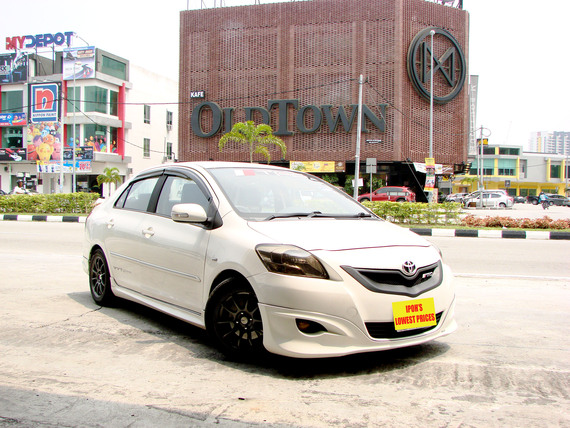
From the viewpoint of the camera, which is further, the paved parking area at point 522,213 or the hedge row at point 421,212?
the paved parking area at point 522,213

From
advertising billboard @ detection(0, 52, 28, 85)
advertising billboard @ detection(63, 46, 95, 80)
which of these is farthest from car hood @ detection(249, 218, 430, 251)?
advertising billboard @ detection(0, 52, 28, 85)

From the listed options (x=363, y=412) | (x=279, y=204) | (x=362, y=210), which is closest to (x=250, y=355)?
(x=363, y=412)

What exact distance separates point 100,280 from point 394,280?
11.0 ft

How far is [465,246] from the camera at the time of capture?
11.8 metres

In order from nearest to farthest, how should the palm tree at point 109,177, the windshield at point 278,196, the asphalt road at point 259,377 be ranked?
the asphalt road at point 259,377 → the windshield at point 278,196 → the palm tree at point 109,177

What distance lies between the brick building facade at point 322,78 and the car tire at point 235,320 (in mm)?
36885

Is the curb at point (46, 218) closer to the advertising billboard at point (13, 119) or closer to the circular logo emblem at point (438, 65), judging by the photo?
the circular logo emblem at point (438, 65)

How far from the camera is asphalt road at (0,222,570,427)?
281 cm

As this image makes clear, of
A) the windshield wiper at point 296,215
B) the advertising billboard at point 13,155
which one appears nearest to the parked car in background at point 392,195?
the windshield wiper at point 296,215

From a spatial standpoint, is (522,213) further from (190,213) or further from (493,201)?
(190,213)

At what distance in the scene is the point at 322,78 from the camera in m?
40.8

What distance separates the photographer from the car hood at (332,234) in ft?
11.4

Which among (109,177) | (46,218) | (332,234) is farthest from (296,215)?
(109,177)

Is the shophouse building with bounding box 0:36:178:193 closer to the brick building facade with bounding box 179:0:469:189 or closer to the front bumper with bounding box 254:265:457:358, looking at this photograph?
the brick building facade with bounding box 179:0:469:189
